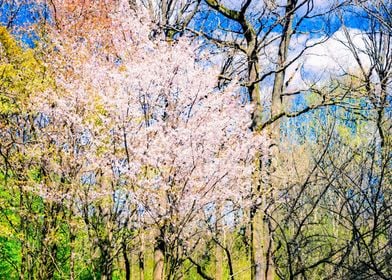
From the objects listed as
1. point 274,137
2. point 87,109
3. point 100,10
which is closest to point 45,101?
point 87,109

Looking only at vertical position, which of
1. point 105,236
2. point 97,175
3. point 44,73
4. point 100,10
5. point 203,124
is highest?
point 100,10

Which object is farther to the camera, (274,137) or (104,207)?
(274,137)

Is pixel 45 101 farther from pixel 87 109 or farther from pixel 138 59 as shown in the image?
pixel 138 59

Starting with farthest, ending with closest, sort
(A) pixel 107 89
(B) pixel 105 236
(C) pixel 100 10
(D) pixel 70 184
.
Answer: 1. (C) pixel 100 10
2. (A) pixel 107 89
3. (D) pixel 70 184
4. (B) pixel 105 236

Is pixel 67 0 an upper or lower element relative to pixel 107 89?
upper

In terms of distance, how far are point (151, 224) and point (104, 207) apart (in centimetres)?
79

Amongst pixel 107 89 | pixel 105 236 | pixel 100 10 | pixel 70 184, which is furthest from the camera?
pixel 100 10

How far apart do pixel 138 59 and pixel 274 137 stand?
292cm

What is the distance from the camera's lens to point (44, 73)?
854cm

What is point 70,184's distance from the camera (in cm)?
713

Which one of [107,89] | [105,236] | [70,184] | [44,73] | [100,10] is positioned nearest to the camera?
[105,236]

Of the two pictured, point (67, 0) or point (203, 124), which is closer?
point (203, 124)

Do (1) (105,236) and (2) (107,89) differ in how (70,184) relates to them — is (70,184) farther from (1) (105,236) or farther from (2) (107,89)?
(2) (107,89)

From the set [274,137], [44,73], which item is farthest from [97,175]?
[274,137]
